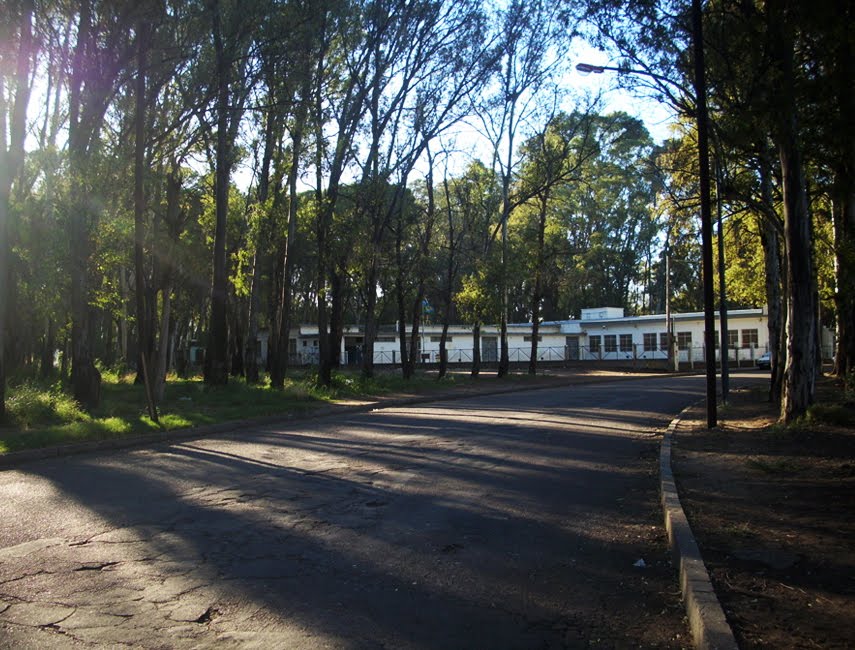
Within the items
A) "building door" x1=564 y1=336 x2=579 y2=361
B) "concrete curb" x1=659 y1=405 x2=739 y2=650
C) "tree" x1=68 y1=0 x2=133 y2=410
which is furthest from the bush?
"building door" x1=564 y1=336 x2=579 y2=361

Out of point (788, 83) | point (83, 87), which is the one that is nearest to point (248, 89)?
point (83, 87)

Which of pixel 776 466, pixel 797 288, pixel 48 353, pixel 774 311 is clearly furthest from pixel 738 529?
pixel 48 353

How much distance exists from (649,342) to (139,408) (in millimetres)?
47203

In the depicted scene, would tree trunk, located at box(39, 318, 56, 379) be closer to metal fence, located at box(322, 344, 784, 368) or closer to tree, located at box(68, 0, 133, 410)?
tree, located at box(68, 0, 133, 410)

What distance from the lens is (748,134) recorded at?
12734mm

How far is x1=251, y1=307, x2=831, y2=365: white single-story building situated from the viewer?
183ft

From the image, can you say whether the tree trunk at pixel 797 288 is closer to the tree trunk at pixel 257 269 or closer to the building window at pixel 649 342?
the tree trunk at pixel 257 269

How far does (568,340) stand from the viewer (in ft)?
206

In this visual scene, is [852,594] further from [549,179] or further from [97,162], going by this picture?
[549,179]

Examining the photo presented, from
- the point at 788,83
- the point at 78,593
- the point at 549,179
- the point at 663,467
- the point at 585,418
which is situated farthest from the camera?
the point at 549,179

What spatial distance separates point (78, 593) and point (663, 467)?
24.4 feet

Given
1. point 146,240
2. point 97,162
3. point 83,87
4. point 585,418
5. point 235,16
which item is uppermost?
point 235,16

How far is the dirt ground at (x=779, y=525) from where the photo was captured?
14.1ft

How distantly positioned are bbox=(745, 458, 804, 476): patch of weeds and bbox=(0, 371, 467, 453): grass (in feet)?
36.5
